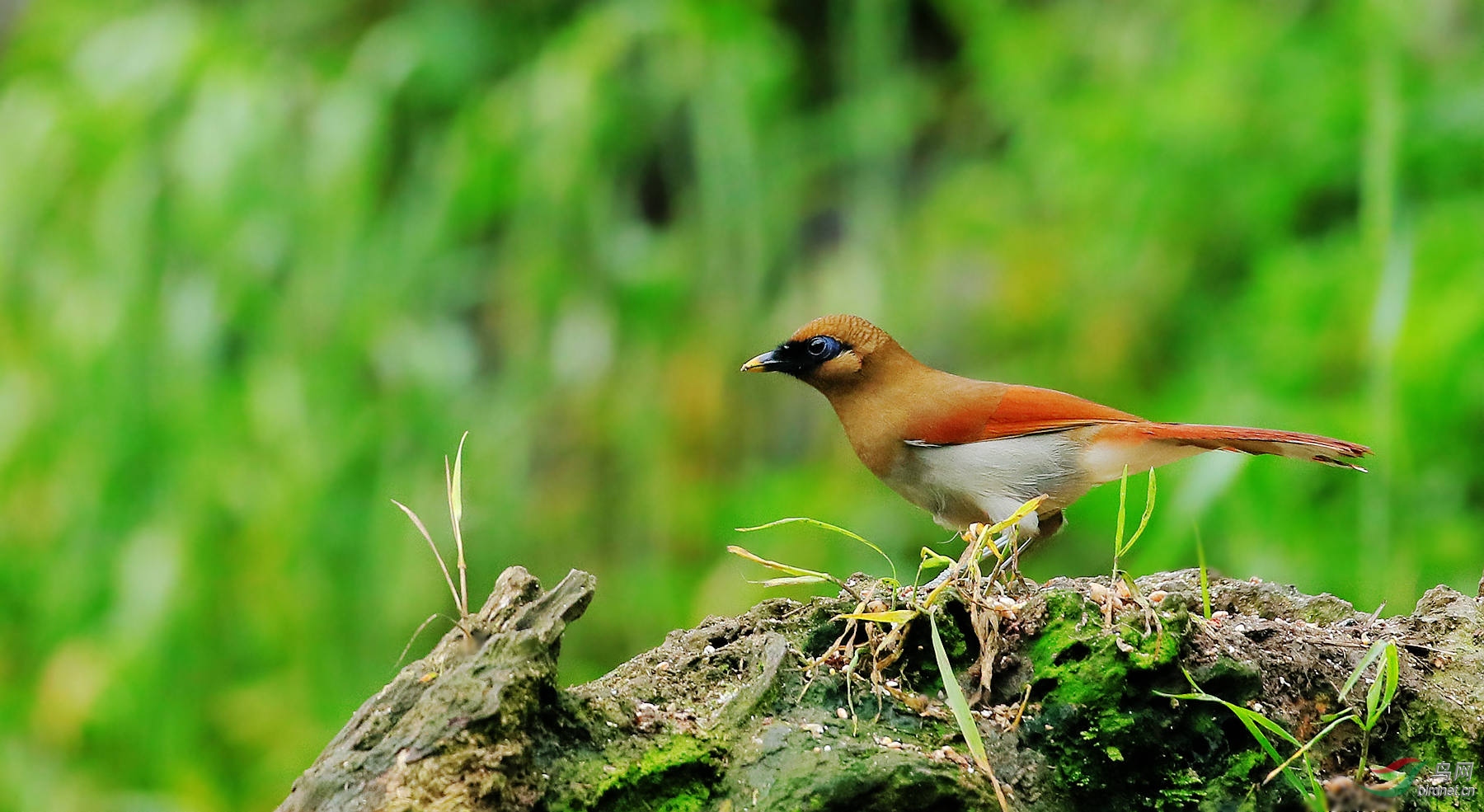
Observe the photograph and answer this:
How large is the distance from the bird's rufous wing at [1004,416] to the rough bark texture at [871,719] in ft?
2.58

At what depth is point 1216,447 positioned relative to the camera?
7.91 ft

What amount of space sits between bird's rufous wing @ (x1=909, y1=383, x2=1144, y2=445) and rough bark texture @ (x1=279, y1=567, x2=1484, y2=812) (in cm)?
79

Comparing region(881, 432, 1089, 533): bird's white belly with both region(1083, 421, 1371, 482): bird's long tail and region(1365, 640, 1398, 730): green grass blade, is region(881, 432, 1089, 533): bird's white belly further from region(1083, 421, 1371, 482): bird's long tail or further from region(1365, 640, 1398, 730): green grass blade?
region(1365, 640, 1398, 730): green grass blade

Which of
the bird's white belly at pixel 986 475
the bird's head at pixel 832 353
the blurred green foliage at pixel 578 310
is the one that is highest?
the blurred green foliage at pixel 578 310

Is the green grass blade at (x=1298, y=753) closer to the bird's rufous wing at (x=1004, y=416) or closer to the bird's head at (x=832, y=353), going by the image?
the bird's rufous wing at (x=1004, y=416)

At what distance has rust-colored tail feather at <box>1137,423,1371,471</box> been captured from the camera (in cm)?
215

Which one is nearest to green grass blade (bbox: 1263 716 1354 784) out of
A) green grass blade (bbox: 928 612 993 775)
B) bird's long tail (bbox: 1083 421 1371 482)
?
green grass blade (bbox: 928 612 993 775)

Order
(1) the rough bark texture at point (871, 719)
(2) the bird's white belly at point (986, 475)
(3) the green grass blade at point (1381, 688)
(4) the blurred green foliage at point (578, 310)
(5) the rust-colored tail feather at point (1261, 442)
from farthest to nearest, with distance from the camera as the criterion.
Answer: (4) the blurred green foliage at point (578, 310)
(2) the bird's white belly at point (986, 475)
(5) the rust-colored tail feather at point (1261, 442)
(3) the green grass blade at point (1381, 688)
(1) the rough bark texture at point (871, 719)

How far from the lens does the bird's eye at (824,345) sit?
2.58 m

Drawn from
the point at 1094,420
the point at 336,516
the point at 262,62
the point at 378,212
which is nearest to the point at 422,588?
the point at 336,516

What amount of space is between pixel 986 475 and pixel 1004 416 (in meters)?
0.15

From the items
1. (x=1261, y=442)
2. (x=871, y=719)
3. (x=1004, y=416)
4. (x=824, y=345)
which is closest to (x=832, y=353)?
(x=824, y=345)

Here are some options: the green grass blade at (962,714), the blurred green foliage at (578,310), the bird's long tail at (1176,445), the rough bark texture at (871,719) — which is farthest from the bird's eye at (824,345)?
the blurred green foliage at (578,310)

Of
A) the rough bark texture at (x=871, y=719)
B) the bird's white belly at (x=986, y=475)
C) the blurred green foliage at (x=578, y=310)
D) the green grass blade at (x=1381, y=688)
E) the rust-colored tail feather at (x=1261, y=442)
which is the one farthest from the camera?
the blurred green foliage at (x=578, y=310)
